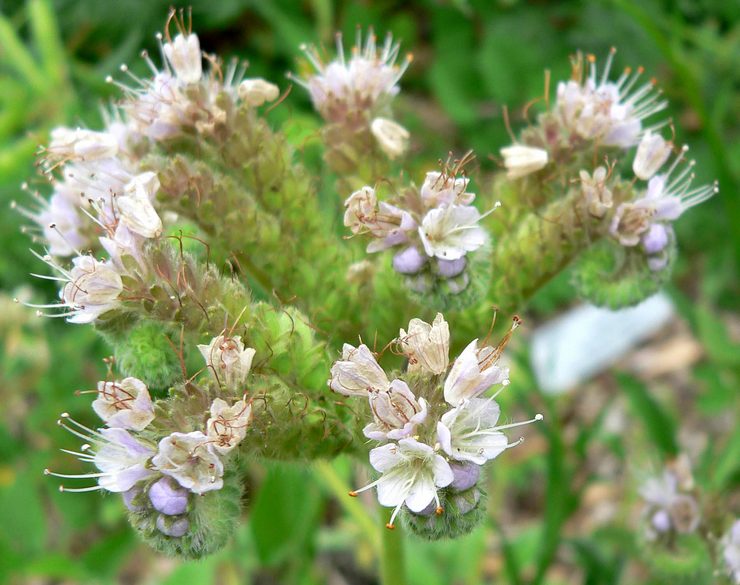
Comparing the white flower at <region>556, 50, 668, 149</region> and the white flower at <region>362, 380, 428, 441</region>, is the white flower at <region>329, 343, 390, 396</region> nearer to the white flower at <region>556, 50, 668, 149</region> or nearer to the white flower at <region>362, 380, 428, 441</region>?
the white flower at <region>362, 380, 428, 441</region>

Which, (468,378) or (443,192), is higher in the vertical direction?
(443,192)

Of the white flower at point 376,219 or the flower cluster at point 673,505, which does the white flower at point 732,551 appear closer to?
the flower cluster at point 673,505

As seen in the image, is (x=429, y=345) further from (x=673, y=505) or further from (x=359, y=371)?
(x=673, y=505)

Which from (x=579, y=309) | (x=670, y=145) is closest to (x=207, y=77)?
(x=670, y=145)

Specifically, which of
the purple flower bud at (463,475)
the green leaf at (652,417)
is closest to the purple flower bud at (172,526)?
the purple flower bud at (463,475)

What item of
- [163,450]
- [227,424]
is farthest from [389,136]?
[163,450]

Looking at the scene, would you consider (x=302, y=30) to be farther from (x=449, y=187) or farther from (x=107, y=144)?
(x=449, y=187)

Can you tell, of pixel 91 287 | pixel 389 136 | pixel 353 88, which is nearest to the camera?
pixel 91 287
